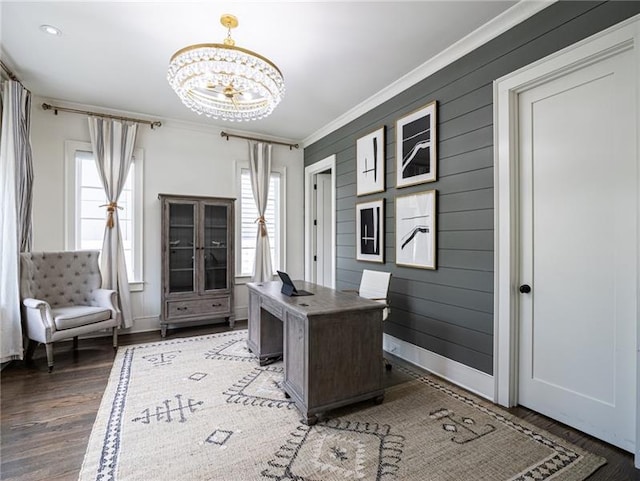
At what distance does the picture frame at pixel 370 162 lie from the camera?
3607 mm

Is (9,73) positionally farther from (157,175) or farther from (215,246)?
(215,246)

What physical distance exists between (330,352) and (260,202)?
326 cm

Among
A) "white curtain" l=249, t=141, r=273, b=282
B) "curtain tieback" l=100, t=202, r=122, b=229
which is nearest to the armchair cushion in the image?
"curtain tieback" l=100, t=202, r=122, b=229

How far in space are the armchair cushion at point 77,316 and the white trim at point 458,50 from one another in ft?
12.4

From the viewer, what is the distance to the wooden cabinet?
4.09 m

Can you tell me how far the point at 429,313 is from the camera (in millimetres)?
3008

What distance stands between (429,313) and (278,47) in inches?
110

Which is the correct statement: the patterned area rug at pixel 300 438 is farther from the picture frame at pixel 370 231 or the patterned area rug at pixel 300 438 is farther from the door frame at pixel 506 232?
the picture frame at pixel 370 231

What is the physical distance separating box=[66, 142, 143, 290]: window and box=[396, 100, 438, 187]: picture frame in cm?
343

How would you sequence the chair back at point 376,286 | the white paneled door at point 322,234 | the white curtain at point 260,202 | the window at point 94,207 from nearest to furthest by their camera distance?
the chair back at point 376,286 < the window at point 94,207 < the white curtain at point 260,202 < the white paneled door at point 322,234

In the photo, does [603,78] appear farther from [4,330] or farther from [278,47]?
[4,330]

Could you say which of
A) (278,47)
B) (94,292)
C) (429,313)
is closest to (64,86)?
(94,292)

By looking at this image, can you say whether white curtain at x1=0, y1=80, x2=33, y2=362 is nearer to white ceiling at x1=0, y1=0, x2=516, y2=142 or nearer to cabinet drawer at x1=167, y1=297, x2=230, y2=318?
white ceiling at x1=0, y1=0, x2=516, y2=142

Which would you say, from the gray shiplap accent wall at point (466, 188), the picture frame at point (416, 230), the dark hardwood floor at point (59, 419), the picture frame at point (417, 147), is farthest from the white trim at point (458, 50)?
the dark hardwood floor at point (59, 419)
